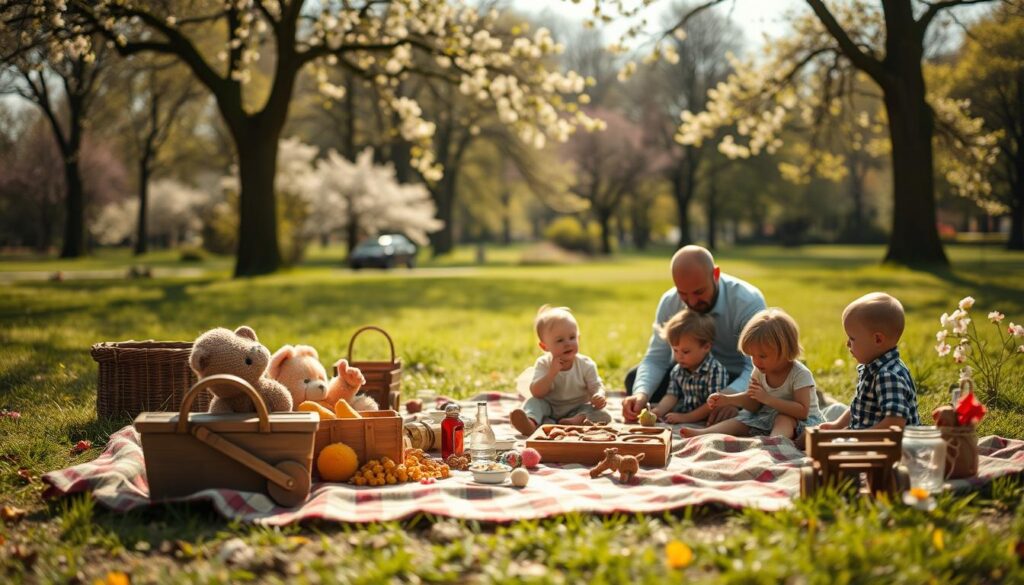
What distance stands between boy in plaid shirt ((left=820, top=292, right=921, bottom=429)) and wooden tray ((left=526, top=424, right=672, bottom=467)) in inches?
36.4

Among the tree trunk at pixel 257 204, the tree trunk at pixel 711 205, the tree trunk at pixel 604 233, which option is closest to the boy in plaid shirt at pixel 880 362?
the tree trunk at pixel 257 204

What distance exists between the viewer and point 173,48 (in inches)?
630

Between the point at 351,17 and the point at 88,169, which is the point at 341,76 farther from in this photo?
the point at 351,17

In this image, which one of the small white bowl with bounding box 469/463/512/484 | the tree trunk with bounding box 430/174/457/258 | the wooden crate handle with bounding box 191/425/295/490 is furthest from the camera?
the tree trunk with bounding box 430/174/457/258

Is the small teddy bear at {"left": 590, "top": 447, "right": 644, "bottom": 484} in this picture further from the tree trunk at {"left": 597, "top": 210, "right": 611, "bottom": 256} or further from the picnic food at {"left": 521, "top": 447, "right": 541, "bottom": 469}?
the tree trunk at {"left": 597, "top": 210, "right": 611, "bottom": 256}

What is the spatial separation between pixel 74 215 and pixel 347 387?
31.6 metres

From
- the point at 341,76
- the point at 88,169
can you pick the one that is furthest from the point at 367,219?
the point at 88,169

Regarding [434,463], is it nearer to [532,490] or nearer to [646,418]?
[532,490]

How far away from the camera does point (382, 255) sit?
3112 centimetres

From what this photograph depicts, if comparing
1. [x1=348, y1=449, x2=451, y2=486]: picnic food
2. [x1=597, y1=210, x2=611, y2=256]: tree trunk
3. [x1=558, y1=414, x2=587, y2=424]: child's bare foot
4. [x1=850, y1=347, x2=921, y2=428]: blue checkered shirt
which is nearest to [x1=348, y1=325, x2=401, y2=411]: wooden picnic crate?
[x1=558, y1=414, x2=587, y2=424]: child's bare foot

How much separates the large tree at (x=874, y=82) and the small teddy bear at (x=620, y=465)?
1320 centimetres

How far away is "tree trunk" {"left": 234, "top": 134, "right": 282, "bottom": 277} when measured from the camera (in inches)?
693

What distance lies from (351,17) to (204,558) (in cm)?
1298

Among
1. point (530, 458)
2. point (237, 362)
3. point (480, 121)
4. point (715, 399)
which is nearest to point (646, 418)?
point (715, 399)
